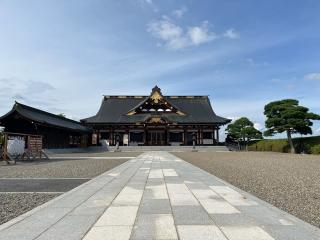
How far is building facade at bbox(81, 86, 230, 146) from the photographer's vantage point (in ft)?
147

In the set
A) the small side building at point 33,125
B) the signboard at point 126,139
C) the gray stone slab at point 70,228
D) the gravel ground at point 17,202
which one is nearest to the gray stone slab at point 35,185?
the gravel ground at point 17,202

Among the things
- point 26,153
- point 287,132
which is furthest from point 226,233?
point 287,132

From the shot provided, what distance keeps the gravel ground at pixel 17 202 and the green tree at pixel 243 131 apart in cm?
4141

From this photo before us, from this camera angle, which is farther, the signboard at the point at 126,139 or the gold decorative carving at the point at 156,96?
the gold decorative carving at the point at 156,96

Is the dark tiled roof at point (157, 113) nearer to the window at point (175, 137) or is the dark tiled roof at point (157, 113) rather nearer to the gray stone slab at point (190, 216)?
the window at point (175, 137)

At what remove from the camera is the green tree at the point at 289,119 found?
109 feet

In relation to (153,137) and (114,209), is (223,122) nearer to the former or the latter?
(153,137)

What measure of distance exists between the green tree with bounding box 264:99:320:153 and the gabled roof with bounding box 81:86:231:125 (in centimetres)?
924

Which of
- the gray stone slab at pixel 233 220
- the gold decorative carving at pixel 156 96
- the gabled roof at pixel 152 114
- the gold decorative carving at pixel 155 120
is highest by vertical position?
the gold decorative carving at pixel 156 96

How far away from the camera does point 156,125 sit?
44875mm

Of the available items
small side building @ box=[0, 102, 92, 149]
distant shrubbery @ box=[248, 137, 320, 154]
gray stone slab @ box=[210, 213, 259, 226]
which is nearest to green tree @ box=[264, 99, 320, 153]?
distant shrubbery @ box=[248, 137, 320, 154]

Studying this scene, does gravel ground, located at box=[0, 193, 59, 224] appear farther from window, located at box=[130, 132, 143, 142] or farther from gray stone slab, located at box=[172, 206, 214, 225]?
window, located at box=[130, 132, 143, 142]

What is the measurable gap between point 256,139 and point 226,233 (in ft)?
148

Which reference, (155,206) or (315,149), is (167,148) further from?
(155,206)
